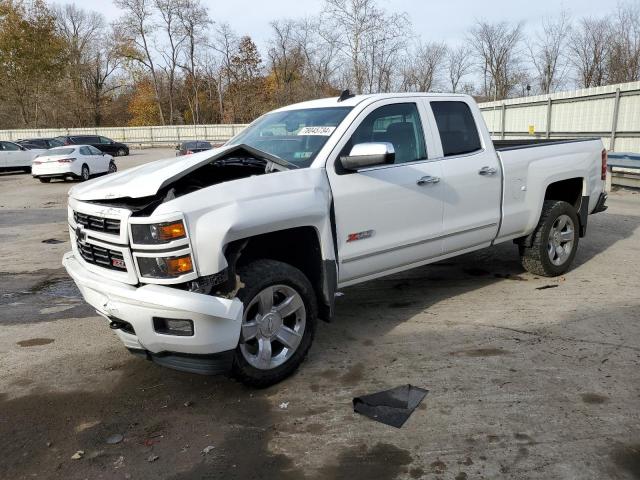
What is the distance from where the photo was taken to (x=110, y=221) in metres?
3.44

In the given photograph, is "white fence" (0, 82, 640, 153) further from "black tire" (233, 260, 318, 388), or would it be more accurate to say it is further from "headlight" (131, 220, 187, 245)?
"headlight" (131, 220, 187, 245)

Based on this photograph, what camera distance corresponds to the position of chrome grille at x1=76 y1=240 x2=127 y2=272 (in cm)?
344

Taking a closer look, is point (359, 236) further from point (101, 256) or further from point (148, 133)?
point (148, 133)

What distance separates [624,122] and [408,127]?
1340 cm

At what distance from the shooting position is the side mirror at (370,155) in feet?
12.7

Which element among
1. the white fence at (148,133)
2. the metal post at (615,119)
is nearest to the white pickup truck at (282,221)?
the metal post at (615,119)

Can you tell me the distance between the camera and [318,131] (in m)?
4.36

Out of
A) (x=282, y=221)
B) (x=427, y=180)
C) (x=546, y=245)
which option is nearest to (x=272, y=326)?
(x=282, y=221)

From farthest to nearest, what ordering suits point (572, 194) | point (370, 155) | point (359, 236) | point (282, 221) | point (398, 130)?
1. point (572, 194)
2. point (398, 130)
3. point (359, 236)
4. point (370, 155)
5. point (282, 221)

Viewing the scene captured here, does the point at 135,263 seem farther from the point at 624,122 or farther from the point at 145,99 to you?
the point at 145,99

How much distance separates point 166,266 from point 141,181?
0.61 metres

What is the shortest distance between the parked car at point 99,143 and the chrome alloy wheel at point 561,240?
110ft

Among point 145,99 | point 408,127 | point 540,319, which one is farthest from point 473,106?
point 145,99

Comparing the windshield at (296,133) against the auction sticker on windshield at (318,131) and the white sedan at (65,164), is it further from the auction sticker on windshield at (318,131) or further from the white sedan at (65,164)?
the white sedan at (65,164)
